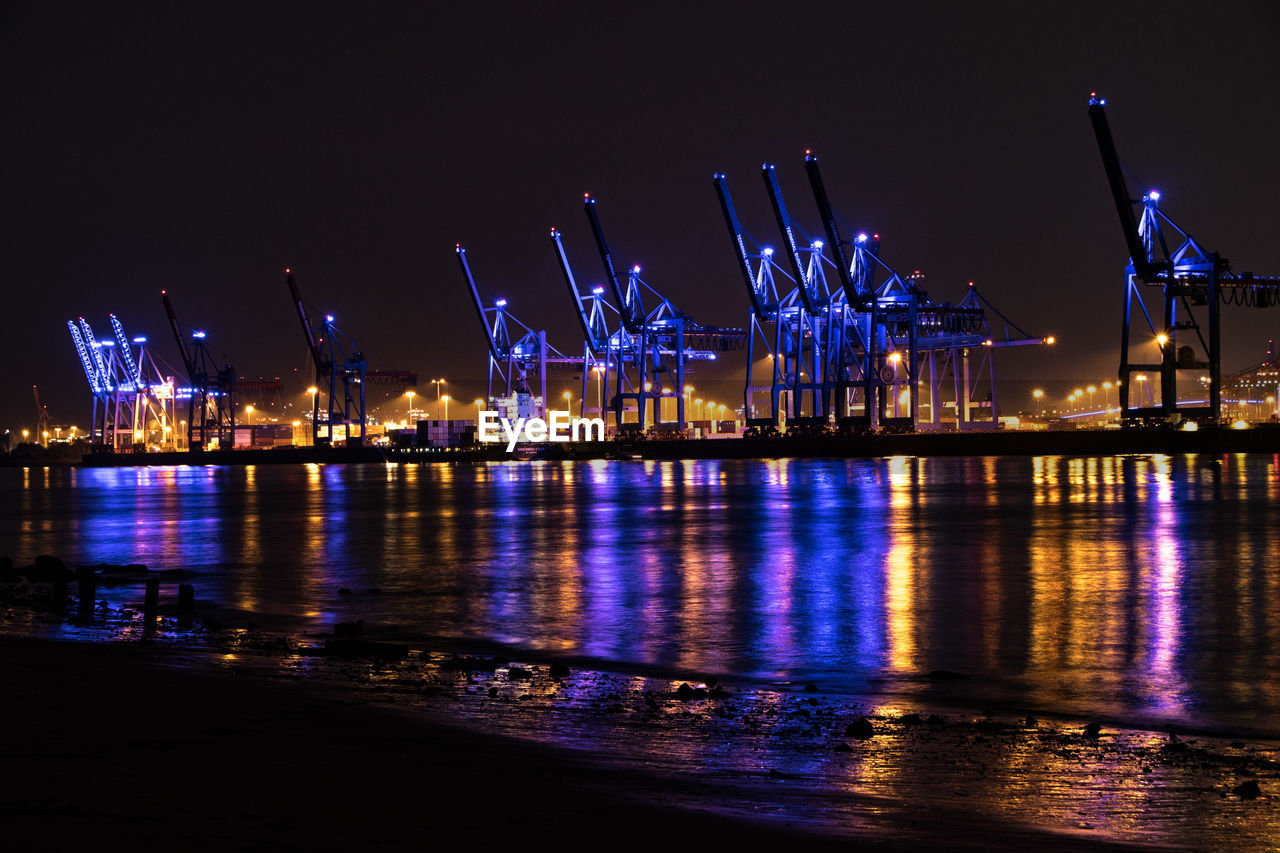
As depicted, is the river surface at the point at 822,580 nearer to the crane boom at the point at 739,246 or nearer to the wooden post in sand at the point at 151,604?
the wooden post in sand at the point at 151,604

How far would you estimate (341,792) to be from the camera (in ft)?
17.9

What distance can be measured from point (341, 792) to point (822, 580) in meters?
13.0

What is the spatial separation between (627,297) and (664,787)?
310 feet

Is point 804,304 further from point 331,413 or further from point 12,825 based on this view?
point 12,825

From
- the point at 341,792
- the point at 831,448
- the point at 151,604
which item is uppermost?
the point at 831,448

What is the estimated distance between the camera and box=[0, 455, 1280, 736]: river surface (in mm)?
10539

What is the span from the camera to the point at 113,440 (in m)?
136

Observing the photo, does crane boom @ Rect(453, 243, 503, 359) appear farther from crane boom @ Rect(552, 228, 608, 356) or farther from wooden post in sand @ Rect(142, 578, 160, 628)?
wooden post in sand @ Rect(142, 578, 160, 628)

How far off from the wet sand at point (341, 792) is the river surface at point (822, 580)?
386cm

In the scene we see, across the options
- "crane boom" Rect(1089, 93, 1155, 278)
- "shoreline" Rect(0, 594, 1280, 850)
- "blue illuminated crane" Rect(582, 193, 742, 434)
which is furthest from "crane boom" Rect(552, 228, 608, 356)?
"shoreline" Rect(0, 594, 1280, 850)

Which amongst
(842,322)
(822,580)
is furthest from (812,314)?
(822,580)

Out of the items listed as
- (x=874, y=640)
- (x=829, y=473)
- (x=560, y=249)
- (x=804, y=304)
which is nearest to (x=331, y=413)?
(x=560, y=249)

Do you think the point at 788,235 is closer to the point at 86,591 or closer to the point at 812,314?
the point at 812,314

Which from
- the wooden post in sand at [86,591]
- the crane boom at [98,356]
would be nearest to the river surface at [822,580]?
the wooden post in sand at [86,591]
